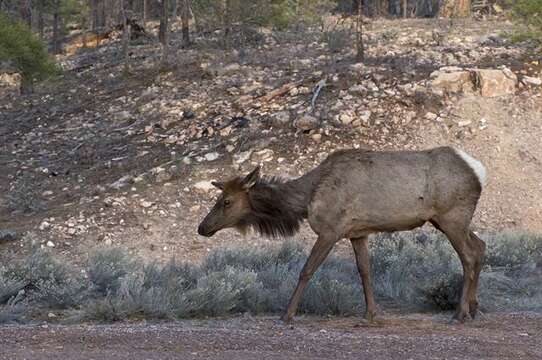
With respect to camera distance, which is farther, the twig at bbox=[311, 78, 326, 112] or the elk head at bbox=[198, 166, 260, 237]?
the twig at bbox=[311, 78, 326, 112]

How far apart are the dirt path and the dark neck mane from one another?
1214 mm

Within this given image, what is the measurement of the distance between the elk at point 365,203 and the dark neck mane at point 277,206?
0.01 m

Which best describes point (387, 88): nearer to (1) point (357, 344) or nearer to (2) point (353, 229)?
(2) point (353, 229)

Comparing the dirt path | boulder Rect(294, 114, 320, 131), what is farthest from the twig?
the dirt path

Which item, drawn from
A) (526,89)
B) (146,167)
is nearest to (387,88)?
(526,89)

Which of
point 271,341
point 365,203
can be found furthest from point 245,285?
point 271,341

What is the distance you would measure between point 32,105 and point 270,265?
1599cm

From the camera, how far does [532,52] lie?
23875 millimetres

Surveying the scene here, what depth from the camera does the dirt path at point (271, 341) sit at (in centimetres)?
780

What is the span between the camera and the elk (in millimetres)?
10414

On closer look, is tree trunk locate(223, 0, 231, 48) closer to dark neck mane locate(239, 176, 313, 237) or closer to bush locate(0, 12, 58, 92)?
bush locate(0, 12, 58, 92)

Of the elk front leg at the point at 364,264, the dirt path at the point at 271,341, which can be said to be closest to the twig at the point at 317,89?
the elk front leg at the point at 364,264

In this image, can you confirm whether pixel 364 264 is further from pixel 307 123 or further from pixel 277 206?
pixel 307 123

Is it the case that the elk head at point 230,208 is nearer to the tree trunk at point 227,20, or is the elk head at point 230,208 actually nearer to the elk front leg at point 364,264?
the elk front leg at point 364,264
